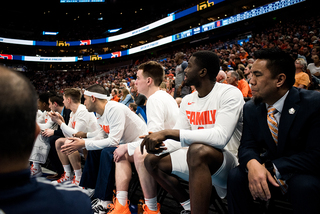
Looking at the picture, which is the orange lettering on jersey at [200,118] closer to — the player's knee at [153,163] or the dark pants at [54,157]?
the player's knee at [153,163]

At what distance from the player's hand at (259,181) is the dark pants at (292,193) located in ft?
0.27

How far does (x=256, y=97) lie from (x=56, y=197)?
57.5 inches

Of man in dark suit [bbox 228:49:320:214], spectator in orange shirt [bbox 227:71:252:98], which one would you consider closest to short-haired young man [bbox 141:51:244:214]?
man in dark suit [bbox 228:49:320:214]

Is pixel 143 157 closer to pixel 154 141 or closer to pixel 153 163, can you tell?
pixel 153 163

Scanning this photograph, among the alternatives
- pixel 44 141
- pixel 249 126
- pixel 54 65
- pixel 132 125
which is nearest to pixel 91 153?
pixel 132 125

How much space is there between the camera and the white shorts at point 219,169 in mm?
1580

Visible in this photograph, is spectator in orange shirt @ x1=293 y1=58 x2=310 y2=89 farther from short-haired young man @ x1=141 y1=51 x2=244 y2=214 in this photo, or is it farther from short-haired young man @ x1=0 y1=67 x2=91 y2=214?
short-haired young man @ x1=0 y1=67 x2=91 y2=214

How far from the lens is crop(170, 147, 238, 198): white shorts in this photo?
5.18 ft

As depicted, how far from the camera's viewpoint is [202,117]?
184 centimetres

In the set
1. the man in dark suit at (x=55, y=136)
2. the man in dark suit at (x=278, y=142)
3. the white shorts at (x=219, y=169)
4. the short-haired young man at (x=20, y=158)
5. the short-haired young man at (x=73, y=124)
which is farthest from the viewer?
the man in dark suit at (x=55, y=136)

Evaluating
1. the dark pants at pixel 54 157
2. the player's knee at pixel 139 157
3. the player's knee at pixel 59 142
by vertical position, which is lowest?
the dark pants at pixel 54 157

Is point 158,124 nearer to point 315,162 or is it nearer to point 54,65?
point 315,162

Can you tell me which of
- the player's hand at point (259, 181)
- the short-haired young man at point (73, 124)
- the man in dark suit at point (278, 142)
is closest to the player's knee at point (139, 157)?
the man in dark suit at point (278, 142)

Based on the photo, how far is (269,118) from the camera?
1502 millimetres
